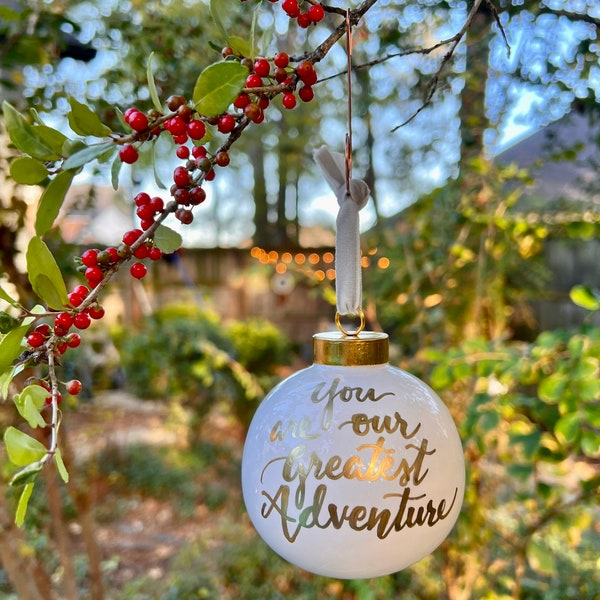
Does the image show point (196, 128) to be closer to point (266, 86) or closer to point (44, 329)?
point (266, 86)

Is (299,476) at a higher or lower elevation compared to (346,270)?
lower

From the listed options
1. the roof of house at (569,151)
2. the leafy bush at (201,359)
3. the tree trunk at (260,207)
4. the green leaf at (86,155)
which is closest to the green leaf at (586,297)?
the roof of house at (569,151)

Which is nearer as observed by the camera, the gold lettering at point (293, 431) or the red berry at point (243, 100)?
the red berry at point (243, 100)

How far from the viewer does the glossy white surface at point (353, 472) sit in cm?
50

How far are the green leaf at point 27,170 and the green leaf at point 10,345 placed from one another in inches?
3.8

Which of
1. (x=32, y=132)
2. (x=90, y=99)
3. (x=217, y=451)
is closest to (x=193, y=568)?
(x=217, y=451)

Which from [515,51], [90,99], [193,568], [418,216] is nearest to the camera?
[515,51]

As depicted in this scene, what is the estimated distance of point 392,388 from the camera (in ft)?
1.76

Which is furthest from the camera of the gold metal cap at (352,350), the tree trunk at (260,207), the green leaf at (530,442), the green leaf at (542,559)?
the tree trunk at (260,207)

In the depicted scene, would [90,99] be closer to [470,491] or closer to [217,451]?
[470,491]

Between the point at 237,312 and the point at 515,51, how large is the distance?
16.1 feet

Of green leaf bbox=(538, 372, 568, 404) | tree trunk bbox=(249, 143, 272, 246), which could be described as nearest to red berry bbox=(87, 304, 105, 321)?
green leaf bbox=(538, 372, 568, 404)

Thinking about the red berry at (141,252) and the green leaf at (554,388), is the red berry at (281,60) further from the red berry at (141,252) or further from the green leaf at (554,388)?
the green leaf at (554,388)

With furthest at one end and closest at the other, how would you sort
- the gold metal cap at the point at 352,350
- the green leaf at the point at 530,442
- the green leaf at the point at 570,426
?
1. the green leaf at the point at 530,442
2. the green leaf at the point at 570,426
3. the gold metal cap at the point at 352,350
